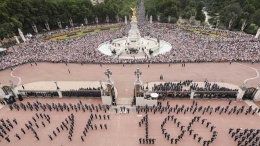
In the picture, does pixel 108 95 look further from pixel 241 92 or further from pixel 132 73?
pixel 241 92

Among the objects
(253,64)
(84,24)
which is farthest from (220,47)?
(84,24)

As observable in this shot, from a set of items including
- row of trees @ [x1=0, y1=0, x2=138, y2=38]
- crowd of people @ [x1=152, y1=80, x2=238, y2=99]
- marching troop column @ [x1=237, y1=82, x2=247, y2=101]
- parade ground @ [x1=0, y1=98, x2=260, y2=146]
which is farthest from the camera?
row of trees @ [x1=0, y1=0, x2=138, y2=38]

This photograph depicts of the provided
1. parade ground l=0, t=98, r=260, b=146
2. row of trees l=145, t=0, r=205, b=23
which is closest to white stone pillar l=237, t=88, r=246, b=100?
parade ground l=0, t=98, r=260, b=146

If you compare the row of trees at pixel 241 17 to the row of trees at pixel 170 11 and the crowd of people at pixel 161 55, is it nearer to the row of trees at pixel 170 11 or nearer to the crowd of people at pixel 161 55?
the row of trees at pixel 170 11

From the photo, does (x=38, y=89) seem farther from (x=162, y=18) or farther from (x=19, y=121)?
(x=162, y=18)

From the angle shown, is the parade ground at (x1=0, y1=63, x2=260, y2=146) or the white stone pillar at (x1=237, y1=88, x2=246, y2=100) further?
the white stone pillar at (x1=237, y1=88, x2=246, y2=100)

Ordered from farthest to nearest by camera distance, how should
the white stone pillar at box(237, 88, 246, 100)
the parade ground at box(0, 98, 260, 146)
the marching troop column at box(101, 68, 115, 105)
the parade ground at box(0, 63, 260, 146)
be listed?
the marching troop column at box(101, 68, 115, 105) → the white stone pillar at box(237, 88, 246, 100) → the parade ground at box(0, 63, 260, 146) → the parade ground at box(0, 98, 260, 146)

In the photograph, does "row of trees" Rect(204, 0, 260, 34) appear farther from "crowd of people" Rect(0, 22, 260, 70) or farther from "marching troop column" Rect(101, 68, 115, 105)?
"marching troop column" Rect(101, 68, 115, 105)

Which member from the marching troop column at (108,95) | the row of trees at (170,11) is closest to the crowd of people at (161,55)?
the marching troop column at (108,95)

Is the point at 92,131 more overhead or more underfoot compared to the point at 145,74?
more underfoot
